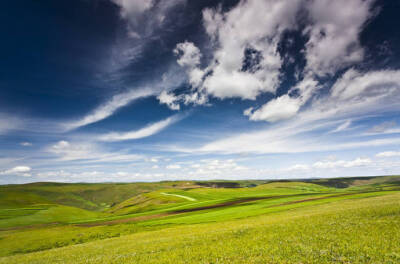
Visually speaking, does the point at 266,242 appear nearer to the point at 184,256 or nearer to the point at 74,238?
the point at 184,256

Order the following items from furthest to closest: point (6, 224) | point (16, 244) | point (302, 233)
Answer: point (6, 224), point (16, 244), point (302, 233)

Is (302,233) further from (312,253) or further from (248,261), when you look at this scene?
(248,261)

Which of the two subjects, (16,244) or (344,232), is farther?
(16,244)

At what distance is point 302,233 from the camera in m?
17.2

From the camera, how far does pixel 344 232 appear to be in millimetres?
15727

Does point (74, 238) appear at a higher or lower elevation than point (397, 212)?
lower

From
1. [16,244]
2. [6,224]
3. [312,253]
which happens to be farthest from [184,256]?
[6,224]

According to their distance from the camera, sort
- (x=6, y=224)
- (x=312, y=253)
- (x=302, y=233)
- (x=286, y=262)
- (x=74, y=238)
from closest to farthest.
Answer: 1. (x=286, y=262)
2. (x=312, y=253)
3. (x=302, y=233)
4. (x=74, y=238)
5. (x=6, y=224)

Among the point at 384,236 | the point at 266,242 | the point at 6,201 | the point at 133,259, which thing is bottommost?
the point at 6,201

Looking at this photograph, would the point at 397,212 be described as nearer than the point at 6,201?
Yes

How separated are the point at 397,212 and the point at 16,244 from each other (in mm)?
61718

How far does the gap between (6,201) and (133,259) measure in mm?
167523

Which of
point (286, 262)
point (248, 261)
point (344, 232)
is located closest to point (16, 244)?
point (248, 261)

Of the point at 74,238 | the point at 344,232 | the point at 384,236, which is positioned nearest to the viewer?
the point at 384,236
